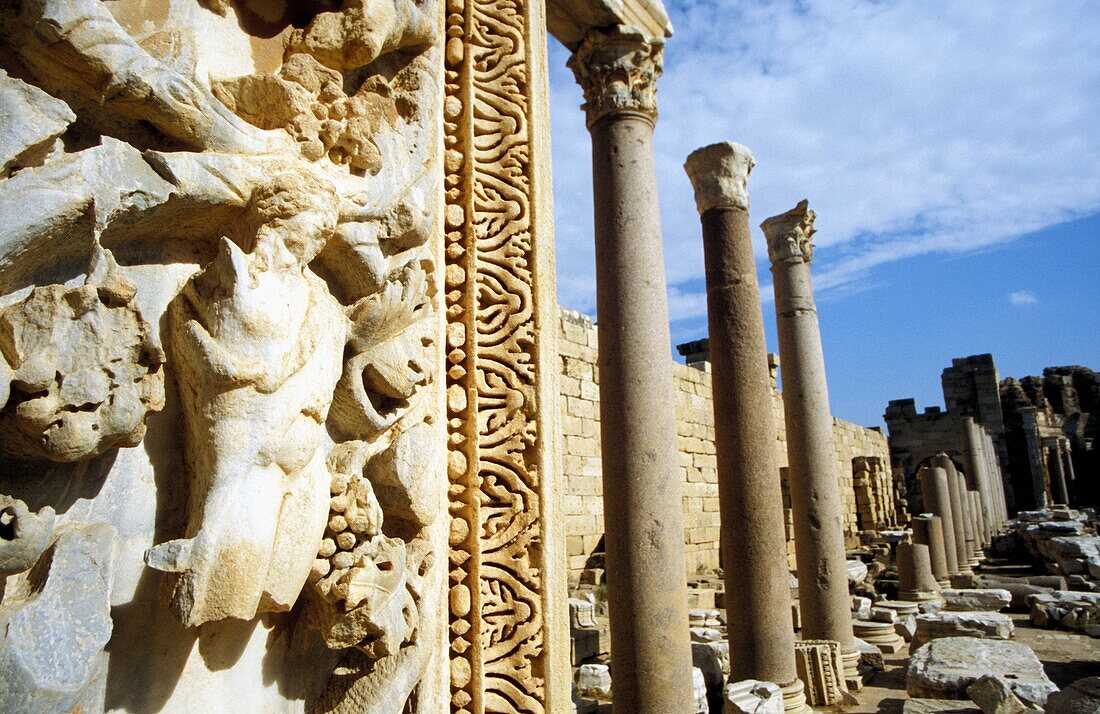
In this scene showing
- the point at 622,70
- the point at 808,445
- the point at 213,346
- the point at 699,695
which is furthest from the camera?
the point at 808,445

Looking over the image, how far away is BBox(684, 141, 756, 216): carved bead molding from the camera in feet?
26.2

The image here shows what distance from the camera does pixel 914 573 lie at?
508 inches

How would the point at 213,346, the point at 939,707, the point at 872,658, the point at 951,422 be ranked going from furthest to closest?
1. the point at 951,422
2. the point at 872,658
3. the point at 939,707
4. the point at 213,346

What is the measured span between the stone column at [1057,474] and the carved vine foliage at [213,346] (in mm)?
38549

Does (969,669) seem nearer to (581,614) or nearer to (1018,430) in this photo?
(581,614)

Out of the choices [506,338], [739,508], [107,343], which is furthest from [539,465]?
[739,508]

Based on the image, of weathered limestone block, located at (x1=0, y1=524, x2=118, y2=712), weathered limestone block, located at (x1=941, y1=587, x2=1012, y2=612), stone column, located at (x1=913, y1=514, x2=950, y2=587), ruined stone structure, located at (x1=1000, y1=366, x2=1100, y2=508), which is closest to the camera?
weathered limestone block, located at (x1=0, y1=524, x2=118, y2=712)

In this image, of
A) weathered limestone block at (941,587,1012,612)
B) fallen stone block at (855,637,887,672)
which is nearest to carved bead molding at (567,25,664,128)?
fallen stone block at (855,637,887,672)

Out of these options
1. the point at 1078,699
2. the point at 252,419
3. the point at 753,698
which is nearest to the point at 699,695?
A: the point at 753,698

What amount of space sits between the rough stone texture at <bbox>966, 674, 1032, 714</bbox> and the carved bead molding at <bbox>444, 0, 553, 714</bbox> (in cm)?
487

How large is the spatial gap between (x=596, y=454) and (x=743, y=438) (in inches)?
188

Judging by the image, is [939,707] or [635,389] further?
[939,707]

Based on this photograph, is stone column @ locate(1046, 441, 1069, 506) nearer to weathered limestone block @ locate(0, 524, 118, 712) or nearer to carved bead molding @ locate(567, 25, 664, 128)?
carved bead molding @ locate(567, 25, 664, 128)

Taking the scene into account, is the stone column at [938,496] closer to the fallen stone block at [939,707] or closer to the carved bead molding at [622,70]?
the fallen stone block at [939,707]
